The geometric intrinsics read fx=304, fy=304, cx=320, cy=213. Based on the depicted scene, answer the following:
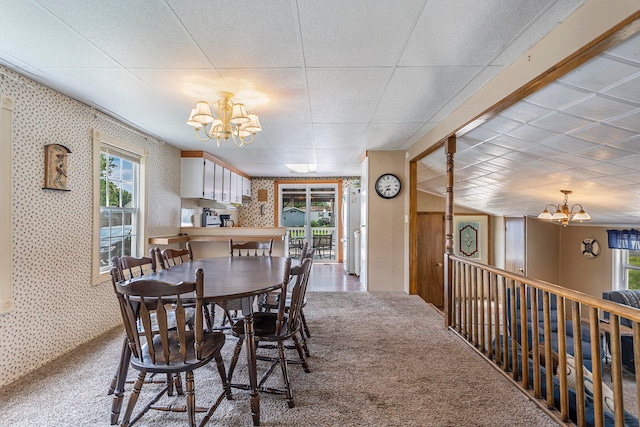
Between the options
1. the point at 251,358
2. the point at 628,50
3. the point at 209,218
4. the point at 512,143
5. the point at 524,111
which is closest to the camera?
the point at 628,50

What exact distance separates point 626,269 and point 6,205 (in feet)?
27.9

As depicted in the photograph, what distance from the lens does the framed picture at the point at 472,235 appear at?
25.6ft

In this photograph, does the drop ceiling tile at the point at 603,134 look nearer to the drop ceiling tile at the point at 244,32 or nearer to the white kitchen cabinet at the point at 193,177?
the drop ceiling tile at the point at 244,32

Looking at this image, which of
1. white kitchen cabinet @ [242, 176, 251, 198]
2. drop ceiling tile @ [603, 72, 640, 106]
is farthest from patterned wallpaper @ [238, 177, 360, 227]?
drop ceiling tile @ [603, 72, 640, 106]

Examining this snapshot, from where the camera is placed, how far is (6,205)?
2.20 m

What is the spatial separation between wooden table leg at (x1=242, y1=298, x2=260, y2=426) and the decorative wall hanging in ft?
6.53

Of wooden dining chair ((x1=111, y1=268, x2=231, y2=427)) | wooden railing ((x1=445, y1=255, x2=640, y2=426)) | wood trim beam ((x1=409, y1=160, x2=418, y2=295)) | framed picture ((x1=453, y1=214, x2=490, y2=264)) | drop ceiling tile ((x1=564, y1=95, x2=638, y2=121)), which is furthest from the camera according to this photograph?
framed picture ((x1=453, y1=214, x2=490, y2=264))

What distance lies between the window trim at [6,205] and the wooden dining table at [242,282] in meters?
0.95

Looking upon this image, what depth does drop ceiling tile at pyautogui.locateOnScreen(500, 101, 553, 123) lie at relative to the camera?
2318mm

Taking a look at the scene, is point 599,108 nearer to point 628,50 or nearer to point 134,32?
point 628,50

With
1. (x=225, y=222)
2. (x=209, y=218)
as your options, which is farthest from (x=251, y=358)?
(x=225, y=222)

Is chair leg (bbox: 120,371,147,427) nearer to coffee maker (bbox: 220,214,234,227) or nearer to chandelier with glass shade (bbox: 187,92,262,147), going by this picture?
chandelier with glass shade (bbox: 187,92,262,147)

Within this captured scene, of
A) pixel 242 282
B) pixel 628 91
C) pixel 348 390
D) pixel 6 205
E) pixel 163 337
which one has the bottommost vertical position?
pixel 348 390

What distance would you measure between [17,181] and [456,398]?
350 cm
